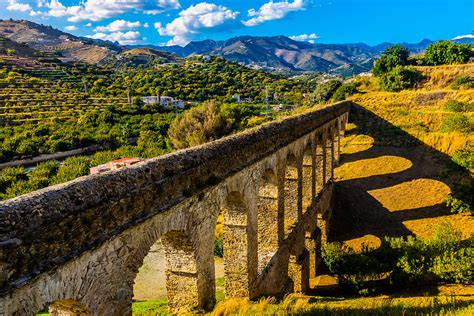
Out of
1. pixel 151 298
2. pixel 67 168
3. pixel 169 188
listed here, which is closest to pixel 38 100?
pixel 67 168

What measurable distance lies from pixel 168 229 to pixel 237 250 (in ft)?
12.0

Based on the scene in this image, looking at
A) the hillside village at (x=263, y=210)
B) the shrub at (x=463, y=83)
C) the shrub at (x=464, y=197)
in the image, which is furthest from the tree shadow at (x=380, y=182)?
the shrub at (x=463, y=83)

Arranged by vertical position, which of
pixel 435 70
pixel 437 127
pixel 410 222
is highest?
pixel 435 70

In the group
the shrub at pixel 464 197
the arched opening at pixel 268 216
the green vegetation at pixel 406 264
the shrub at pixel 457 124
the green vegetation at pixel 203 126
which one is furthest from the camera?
the green vegetation at pixel 203 126

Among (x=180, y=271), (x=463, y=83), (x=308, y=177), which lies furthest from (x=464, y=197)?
(x=463, y=83)

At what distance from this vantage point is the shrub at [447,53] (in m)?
42.5

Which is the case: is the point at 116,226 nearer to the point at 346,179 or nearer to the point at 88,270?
the point at 88,270

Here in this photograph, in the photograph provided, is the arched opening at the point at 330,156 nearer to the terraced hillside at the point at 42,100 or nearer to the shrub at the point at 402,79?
→ the shrub at the point at 402,79

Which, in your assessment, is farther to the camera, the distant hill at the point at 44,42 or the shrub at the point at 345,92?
the distant hill at the point at 44,42

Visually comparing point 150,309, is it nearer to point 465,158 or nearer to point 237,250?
point 237,250

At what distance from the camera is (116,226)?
15.9 feet

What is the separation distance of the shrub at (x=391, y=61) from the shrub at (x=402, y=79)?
6765mm

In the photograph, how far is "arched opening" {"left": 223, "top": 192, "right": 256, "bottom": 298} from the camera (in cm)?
908

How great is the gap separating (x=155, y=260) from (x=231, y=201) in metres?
11.3
